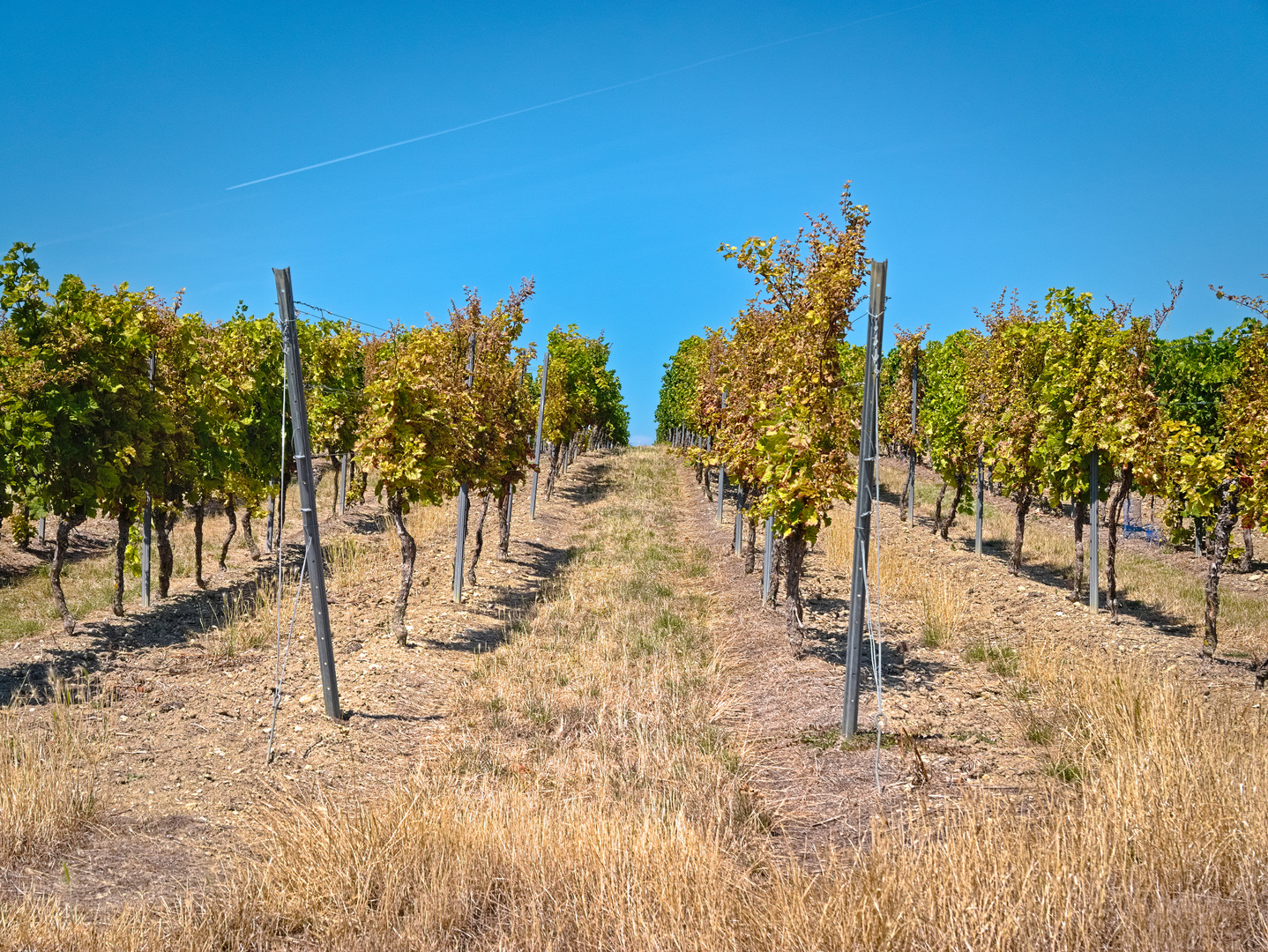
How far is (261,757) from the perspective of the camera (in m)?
7.59

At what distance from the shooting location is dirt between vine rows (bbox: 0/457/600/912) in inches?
222

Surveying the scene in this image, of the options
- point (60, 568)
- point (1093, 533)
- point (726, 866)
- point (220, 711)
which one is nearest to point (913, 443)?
point (1093, 533)

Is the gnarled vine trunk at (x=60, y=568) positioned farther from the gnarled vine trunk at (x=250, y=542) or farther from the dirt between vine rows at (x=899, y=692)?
the dirt between vine rows at (x=899, y=692)

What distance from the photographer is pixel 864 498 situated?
7.53m

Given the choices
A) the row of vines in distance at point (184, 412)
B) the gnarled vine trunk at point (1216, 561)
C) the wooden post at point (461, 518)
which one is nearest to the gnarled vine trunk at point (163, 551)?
the row of vines in distance at point (184, 412)

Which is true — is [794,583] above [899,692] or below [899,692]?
above

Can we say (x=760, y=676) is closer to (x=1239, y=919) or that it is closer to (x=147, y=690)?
(x=1239, y=919)

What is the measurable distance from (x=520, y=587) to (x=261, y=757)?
8.14m

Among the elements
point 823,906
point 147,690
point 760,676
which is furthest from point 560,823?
point 147,690

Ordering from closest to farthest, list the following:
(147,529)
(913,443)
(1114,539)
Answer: (147,529)
(1114,539)
(913,443)

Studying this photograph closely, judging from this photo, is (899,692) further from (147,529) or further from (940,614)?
Result: (147,529)

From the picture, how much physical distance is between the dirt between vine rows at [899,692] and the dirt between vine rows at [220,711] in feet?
10.1

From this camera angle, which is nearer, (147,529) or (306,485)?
(306,485)

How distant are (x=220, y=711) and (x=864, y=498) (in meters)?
6.62
